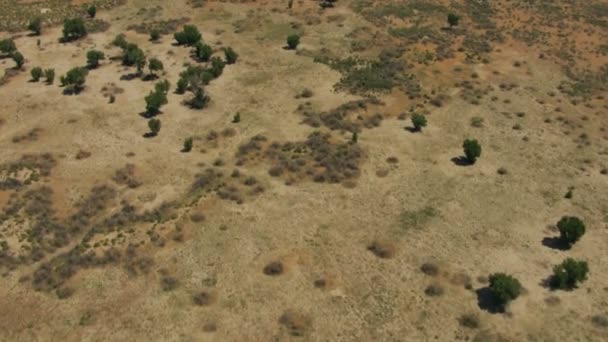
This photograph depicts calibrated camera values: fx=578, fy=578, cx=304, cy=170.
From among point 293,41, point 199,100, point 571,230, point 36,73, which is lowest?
point 36,73

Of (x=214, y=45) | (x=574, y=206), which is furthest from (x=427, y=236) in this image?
(x=214, y=45)

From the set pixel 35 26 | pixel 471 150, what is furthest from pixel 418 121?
pixel 35 26

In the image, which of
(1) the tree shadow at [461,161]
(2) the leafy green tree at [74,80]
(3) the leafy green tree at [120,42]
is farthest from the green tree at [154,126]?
(1) the tree shadow at [461,161]

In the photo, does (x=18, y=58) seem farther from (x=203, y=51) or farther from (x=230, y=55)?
(x=230, y=55)

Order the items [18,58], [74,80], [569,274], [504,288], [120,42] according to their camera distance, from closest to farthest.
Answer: [504,288]
[569,274]
[74,80]
[18,58]
[120,42]

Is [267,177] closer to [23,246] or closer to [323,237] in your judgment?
[323,237]

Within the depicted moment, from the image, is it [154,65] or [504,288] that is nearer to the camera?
[504,288]

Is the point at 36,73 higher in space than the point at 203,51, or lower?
lower
